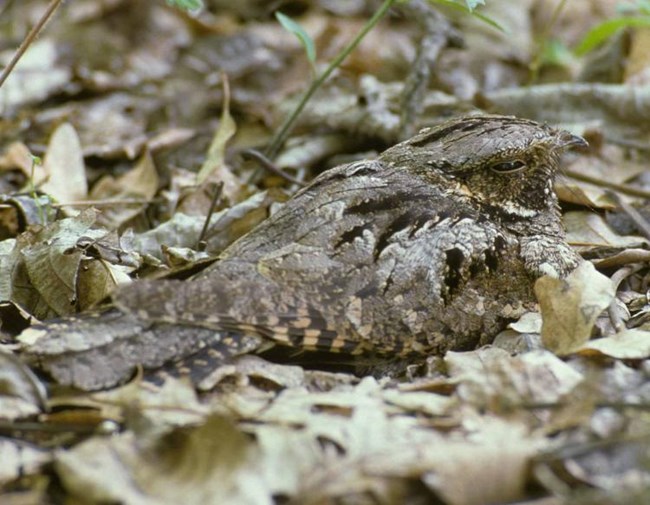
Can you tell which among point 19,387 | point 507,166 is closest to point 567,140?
point 507,166

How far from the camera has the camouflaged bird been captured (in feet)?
9.75

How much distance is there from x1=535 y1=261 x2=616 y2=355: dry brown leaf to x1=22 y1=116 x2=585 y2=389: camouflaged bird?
0.29m

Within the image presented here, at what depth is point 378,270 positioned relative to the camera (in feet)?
10.6

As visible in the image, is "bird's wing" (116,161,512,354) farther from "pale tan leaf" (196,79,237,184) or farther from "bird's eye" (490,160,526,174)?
"pale tan leaf" (196,79,237,184)

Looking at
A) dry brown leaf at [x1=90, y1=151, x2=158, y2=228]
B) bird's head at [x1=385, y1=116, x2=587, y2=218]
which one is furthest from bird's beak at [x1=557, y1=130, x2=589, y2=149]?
dry brown leaf at [x1=90, y1=151, x2=158, y2=228]

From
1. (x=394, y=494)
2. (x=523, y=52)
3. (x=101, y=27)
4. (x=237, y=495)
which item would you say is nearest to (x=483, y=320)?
(x=394, y=494)

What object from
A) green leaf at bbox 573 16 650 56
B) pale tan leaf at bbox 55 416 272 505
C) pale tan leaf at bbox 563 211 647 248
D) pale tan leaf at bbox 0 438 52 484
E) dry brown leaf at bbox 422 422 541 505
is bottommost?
pale tan leaf at bbox 0 438 52 484

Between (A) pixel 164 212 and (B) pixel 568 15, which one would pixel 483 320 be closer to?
(A) pixel 164 212

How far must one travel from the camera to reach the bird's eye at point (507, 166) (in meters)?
3.56

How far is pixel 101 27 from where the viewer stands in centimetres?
788

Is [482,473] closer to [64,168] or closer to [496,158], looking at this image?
[496,158]

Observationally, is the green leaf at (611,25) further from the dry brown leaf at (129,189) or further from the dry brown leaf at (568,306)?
the dry brown leaf at (129,189)

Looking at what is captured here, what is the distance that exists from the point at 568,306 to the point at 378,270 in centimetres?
67

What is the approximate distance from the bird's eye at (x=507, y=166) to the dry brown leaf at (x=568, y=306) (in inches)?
23.3
